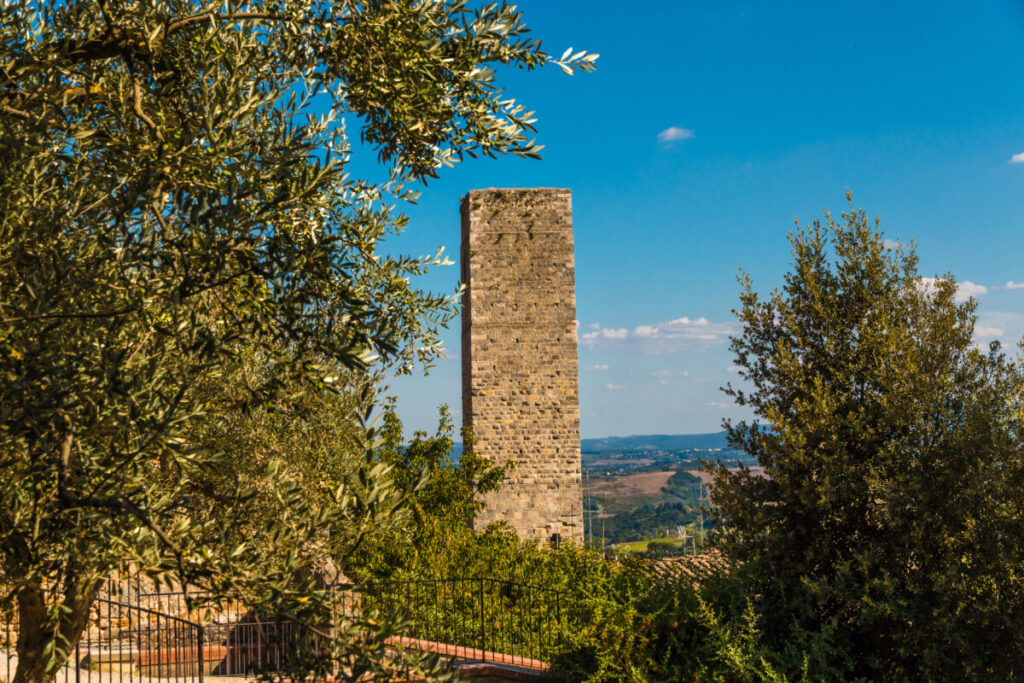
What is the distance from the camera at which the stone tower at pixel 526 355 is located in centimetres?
1823

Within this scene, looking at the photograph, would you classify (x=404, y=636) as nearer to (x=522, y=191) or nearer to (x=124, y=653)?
(x=124, y=653)

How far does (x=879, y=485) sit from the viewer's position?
7.38 meters

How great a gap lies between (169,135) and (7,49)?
52.9 inches

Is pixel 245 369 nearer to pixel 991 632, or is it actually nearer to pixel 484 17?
pixel 484 17

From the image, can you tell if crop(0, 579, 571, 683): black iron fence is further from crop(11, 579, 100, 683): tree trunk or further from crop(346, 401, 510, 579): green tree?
crop(11, 579, 100, 683): tree trunk

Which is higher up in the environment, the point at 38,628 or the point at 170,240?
the point at 170,240

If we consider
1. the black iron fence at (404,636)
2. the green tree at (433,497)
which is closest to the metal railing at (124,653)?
the black iron fence at (404,636)

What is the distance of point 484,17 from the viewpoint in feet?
13.7

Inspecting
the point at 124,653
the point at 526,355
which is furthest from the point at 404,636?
the point at 526,355

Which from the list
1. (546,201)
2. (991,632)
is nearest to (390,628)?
(991,632)

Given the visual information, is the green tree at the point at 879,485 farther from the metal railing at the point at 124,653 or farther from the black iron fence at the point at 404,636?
the metal railing at the point at 124,653

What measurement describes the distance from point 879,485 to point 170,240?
22.4 feet

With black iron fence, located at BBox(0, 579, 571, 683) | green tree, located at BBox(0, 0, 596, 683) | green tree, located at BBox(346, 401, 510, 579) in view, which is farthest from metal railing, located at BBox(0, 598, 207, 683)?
green tree, located at BBox(0, 0, 596, 683)

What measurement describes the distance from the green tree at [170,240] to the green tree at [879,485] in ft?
17.7
